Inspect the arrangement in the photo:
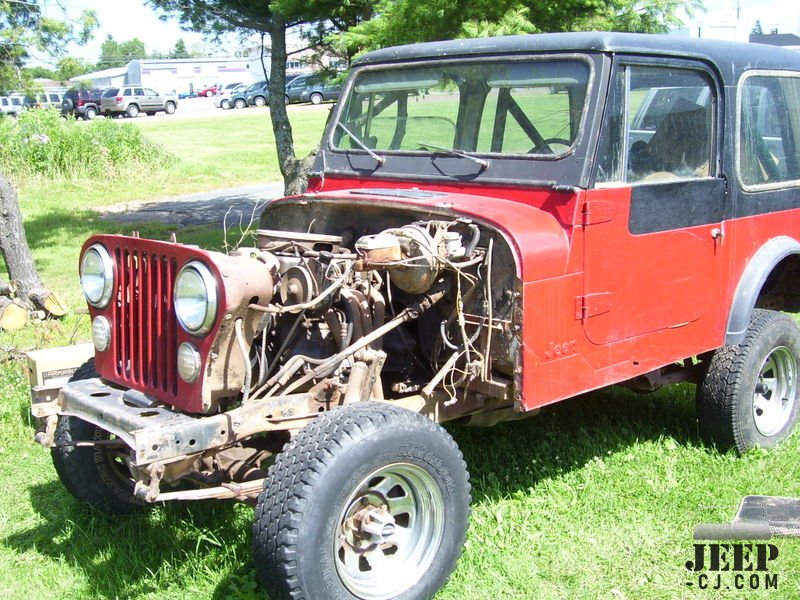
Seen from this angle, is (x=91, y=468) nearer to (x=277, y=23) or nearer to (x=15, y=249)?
(x=15, y=249)

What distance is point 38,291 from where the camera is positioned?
7441mm

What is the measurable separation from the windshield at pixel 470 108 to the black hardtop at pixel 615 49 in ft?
0.20

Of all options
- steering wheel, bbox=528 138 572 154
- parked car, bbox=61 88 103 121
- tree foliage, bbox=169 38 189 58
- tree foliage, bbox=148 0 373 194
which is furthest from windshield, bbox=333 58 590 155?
tree foliage, bbox=169 38 189 58

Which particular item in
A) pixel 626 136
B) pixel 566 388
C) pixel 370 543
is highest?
pixel 626 136

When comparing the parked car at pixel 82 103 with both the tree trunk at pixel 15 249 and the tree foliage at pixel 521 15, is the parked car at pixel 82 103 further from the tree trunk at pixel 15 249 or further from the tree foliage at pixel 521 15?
the tree foliage at pixel 521 15

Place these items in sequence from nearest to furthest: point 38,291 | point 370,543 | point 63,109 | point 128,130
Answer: point 370,543, point 38,291, point 128,130, point 63,109

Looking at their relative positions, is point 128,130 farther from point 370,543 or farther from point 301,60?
point 370,543

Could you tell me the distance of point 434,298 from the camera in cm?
365

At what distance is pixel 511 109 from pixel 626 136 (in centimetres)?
56

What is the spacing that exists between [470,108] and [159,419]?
210 centimetres

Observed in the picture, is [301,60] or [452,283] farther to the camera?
[301,60]

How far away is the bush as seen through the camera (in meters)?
15.6

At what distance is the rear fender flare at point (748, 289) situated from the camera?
173 inches

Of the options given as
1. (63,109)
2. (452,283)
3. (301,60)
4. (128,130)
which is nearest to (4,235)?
(301,60)
